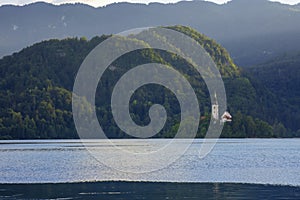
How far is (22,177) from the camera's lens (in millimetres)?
55750

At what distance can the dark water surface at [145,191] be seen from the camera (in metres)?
41.1

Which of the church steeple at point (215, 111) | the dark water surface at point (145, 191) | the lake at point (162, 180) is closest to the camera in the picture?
the dark water surface at point (145, 191)

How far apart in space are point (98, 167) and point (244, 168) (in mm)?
13993

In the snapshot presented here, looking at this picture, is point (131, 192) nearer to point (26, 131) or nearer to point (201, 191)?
point (201, 191)

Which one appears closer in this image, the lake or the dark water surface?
the dark water surface

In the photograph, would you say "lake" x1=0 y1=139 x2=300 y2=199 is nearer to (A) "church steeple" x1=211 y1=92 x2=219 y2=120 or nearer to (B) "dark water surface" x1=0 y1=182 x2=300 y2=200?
(B) "dark water surface" x1=0 y1=182 x2=300 y2=200

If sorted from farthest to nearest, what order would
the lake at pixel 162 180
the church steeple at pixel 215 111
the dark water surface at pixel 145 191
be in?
the church steeple at pixel 215 111, the lake at pixel 162 180, the dark water surface at pixel 145 191

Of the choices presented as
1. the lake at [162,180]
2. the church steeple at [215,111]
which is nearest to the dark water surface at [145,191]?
the lake at [162,180]

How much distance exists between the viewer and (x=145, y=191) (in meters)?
44.0

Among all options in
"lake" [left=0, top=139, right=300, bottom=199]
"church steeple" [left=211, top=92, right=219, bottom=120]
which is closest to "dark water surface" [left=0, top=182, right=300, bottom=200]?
"lake" [left=0, top=139, right=300, bottom=199]

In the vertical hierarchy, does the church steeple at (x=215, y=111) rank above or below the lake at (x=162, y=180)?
below

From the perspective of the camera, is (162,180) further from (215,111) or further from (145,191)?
(215,111)

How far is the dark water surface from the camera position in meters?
41.1

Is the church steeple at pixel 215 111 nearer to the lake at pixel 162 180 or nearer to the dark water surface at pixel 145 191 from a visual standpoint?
the lake at pixel 162 180
